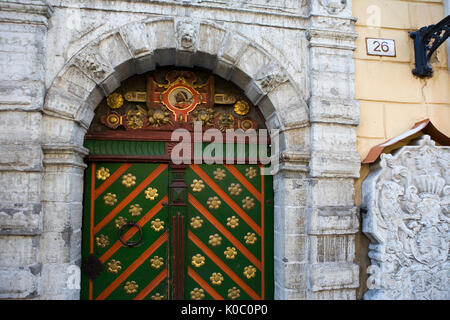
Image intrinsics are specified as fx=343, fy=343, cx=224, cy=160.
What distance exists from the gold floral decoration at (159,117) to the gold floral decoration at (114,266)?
1.32m

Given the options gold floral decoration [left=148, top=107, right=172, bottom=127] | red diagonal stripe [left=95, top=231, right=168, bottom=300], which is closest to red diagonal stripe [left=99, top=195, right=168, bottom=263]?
red diagonal stripe [left=95, top=231, right=168, bottom=300]

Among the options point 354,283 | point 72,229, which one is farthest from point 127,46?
point 354,283

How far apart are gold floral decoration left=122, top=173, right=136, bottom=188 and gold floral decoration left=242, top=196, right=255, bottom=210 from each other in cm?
107

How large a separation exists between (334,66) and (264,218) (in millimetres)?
1585

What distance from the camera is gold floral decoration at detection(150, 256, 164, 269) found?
320 centimetres

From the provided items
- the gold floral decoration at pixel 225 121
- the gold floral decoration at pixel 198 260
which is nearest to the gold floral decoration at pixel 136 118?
the gold floral decoration at pixel 225 121

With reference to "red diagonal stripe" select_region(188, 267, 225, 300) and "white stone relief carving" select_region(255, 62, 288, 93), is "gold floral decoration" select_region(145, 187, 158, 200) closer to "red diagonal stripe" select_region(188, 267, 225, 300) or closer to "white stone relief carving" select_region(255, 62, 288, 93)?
"red diagonal stripe" select_region(188, 267, 225, 300)

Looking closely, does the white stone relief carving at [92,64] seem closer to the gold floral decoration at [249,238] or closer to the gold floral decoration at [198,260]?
the gold floral decoration at [198,260]

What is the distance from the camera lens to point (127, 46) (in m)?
2.92

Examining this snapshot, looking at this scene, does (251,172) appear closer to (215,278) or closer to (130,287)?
(215,278)

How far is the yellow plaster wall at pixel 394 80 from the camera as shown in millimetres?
3246

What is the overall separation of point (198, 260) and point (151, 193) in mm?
778

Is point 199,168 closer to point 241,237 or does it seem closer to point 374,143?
point 241,237

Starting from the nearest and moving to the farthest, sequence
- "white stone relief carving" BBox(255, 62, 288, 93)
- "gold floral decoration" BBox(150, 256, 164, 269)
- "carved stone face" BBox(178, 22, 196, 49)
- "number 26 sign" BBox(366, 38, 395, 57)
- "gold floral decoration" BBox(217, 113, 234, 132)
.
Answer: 1. "carved stone face" BBox(178, 22, 196, 49)
2. "white stone relief carving" BBox(255, 62, 288, 93)
3. "gold floral decoration" BBox(150, 256, 164, 269)
4. "number 26 sign" BBox(366, 38, 395, 57)
5. "gold floral decoration" BBox(217, 113, 234, 132)
